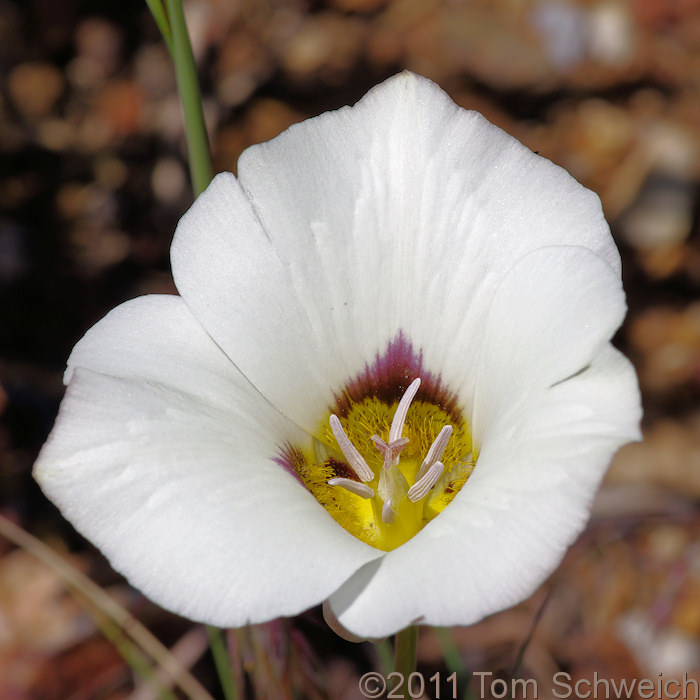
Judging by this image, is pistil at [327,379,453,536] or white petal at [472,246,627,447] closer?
white petal at [472,246,627,447]

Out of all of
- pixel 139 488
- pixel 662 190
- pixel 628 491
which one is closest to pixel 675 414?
pixel 628 491

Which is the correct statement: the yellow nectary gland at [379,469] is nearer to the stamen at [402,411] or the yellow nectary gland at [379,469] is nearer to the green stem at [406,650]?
the stamen at [402,411]

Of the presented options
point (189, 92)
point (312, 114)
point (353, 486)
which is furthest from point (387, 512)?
point (312, 114)

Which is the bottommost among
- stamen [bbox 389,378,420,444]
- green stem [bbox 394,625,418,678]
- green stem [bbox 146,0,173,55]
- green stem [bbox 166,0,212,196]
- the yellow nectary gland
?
green stem [bbox 394,625,418,678]

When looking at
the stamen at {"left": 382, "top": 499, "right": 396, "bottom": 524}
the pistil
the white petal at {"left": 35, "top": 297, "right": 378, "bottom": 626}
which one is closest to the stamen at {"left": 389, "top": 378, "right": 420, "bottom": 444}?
the pistil

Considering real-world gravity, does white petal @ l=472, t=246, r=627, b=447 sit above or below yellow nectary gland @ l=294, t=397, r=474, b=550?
above

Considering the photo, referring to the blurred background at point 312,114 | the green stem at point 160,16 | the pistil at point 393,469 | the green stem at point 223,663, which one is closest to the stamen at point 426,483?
the pistil at point 393,469

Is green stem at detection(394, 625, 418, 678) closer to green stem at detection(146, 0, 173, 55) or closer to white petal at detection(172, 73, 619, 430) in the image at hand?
white petal at detection(172, 73, 619, 430)
